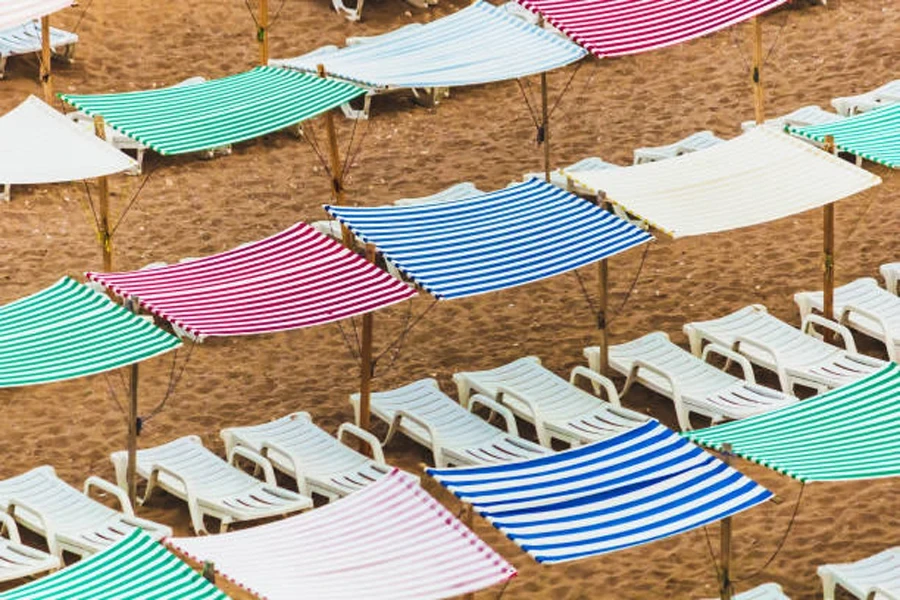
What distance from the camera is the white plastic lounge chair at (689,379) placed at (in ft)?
61.2

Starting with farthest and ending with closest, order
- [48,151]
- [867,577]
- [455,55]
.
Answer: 1. [455,55]
2. [48,151]
3. [867,577]

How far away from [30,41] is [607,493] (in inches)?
491

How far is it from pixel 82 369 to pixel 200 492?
146 centimetres

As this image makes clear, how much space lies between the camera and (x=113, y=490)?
56.9 feet

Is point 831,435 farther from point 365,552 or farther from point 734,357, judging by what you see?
point 734,357

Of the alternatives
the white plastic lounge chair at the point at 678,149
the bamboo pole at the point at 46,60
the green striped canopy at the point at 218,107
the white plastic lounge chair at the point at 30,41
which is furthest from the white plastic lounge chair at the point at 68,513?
the white plastic lounge chair at the point at 30,41

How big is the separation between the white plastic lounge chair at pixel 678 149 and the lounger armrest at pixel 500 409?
5212mm

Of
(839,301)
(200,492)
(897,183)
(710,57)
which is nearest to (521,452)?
(200,492)

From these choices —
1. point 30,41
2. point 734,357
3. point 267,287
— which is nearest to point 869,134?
point 734,357

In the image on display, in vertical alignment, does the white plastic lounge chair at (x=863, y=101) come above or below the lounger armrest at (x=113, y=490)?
above

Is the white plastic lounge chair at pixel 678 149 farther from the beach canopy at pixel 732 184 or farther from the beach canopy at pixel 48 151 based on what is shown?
the beach canopy at pixel 48 151

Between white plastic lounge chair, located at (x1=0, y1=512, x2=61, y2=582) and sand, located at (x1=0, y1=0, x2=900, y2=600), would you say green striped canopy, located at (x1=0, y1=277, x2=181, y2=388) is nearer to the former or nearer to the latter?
white plastic lounge chair, located at (x1=0, y1=512, x2=61, y2=582)

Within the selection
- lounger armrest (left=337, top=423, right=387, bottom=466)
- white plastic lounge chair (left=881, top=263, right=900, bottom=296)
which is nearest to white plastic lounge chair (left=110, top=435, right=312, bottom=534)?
lounger armrest (left=337, top=423, right=387, bottom=466)

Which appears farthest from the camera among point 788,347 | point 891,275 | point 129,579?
point 891,275
